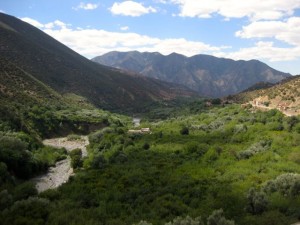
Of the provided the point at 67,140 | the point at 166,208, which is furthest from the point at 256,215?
the point at 67,140

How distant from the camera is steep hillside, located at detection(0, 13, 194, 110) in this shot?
114 m

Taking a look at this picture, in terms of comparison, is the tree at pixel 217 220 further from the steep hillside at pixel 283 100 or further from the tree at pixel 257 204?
the steep hillside at pixel 283 100

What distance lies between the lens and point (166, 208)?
2791 centimetres

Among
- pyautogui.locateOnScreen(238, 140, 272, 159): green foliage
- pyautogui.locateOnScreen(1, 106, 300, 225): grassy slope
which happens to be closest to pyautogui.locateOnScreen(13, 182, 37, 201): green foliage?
pyautogui.locateOnScreen(1, 106, 300, 225): grassy slope

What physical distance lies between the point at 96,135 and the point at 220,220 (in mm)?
50024

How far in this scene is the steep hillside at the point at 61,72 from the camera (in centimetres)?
11450

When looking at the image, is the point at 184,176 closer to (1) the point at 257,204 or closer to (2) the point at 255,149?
(2) the point at 255,149

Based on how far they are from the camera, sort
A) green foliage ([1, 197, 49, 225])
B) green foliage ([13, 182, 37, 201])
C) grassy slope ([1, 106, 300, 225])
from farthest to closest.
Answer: green foliage ([13, 182, 37, 201]) < grassy slope ([1, 106, 300, 225]) < green foliage ([1, 197, 49, 225])

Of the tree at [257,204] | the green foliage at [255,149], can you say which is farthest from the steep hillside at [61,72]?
the tree at [257,204]

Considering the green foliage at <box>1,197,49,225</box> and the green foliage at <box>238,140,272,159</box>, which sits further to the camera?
the green foliage at <box>238,140,272,159</box>

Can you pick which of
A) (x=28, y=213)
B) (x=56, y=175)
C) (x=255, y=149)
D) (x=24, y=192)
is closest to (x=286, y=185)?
(x=255, y=149)

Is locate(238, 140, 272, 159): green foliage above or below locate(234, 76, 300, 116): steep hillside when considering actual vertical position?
below

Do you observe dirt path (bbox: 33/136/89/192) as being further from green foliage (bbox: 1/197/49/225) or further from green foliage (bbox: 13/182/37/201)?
green foliage (bbox: 1/197/49/225)

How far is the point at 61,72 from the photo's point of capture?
128m
